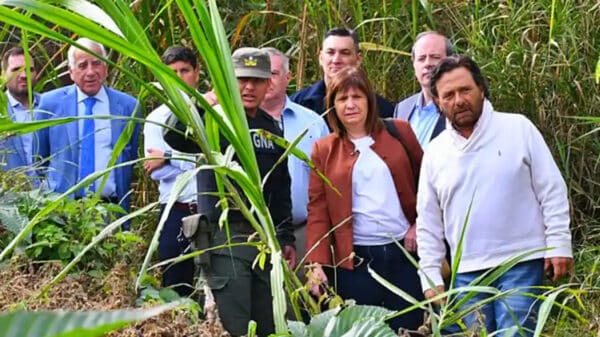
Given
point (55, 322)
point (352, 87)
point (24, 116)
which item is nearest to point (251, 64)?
point (352, 87)

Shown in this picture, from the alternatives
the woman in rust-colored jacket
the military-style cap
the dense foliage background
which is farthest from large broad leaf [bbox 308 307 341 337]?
the dense foliage background

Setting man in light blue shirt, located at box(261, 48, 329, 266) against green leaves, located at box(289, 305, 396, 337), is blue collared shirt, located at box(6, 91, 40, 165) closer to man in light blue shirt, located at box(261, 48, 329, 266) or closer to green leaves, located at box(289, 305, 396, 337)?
man in light blue shirt, located at box(261, 48, 329, 266)

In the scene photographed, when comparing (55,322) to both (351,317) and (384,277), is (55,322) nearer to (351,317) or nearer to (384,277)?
(351,317)

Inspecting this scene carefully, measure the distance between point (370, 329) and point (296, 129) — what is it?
393 centimetres

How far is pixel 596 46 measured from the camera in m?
7.28

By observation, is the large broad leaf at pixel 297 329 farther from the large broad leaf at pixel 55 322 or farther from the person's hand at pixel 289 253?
the person's hand at pixel 289 253

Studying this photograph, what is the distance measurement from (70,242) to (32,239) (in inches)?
4.7

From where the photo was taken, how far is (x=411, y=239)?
5.20 m

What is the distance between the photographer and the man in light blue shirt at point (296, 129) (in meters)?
5.83

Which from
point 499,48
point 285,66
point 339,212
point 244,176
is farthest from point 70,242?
point 499,48

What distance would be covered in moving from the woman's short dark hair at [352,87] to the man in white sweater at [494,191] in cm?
41

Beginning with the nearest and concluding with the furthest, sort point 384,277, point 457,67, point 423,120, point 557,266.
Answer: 1. point 557,266
2. point 457,67
3. point 384,277
4. point 423,120

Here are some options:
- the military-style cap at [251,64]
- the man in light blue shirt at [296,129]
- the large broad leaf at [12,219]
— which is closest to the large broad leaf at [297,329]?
the large broad leaf at [12,219]

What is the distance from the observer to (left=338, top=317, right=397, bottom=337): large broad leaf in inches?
81.6
